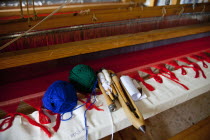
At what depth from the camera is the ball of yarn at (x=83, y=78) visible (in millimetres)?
994

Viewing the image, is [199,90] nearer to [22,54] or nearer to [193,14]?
[193,14]

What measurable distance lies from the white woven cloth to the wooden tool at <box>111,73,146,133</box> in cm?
9

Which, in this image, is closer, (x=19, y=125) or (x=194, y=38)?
(x=19, y=125)

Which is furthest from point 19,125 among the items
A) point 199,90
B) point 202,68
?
point 202,68

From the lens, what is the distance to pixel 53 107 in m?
0.88

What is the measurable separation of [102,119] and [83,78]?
0.32 meters

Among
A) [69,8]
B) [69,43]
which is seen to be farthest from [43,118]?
[69,8]

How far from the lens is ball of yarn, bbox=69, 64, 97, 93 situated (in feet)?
3.26

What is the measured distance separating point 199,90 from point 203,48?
0.84 m

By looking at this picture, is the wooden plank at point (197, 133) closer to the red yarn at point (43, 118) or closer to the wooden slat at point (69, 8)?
the red yarn at point (43, 118)

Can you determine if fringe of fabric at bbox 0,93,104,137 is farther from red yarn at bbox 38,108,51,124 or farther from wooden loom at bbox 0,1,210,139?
wooden loom at bbox 0,1,210,139

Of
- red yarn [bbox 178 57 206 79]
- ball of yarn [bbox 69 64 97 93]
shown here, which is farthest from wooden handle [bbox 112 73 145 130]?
red yarn [bbox 178 57 206 79]

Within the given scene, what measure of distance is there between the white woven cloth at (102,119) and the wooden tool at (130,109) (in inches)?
3.4

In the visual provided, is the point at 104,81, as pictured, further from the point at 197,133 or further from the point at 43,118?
the point at 197,133
